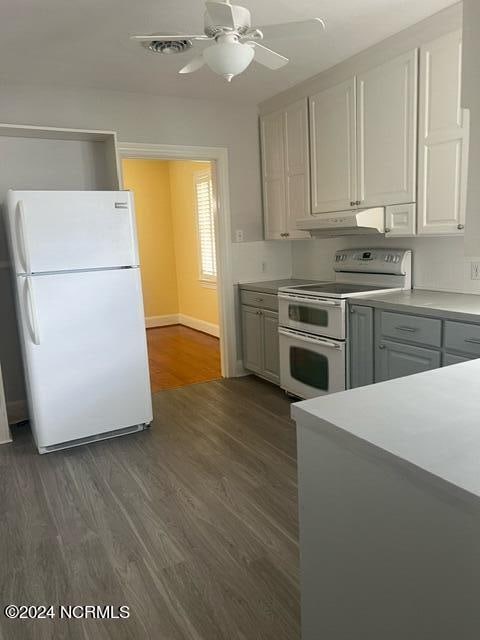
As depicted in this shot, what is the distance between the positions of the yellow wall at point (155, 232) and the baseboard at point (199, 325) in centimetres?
21

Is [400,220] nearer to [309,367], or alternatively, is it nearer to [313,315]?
[313,315]

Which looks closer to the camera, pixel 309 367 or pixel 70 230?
pixel 70 230

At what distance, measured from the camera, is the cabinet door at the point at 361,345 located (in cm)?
300

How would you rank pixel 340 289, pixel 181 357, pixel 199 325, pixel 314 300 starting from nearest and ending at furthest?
pixel 314 300 < pixel 340 289 < pixel 181 357 < pixel 199 325

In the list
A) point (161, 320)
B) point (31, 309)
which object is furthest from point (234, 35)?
point (161, 320)

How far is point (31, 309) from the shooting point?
9.34ft

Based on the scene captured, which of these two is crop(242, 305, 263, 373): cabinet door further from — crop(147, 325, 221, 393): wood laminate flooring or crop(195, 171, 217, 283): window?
crop(195, 171, 217, 283): window

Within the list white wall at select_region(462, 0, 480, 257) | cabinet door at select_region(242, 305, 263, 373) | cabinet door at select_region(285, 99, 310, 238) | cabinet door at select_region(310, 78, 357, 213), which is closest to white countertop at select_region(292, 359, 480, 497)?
white wall at select_region(462, 0, 480, 257)

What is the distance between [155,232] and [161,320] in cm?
133

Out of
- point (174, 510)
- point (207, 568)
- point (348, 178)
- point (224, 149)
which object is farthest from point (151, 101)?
point (207, 568)

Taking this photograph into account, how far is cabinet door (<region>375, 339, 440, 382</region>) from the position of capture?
2637 mm

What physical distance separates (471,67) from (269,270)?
379 cm

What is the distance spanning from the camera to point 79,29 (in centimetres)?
261

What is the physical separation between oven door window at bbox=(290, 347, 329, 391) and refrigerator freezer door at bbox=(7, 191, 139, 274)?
1401 mm
